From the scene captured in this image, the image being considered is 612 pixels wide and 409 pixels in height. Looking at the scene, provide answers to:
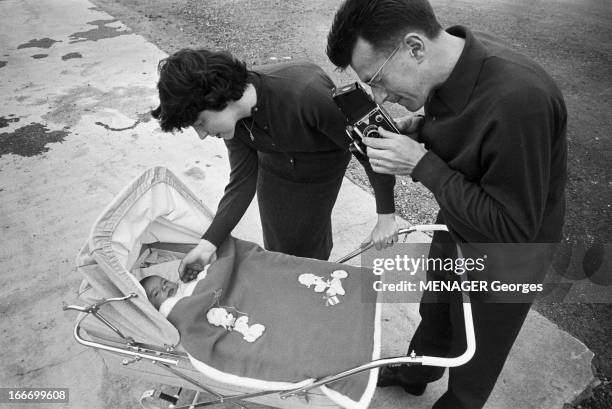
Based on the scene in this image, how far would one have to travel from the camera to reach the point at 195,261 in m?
1.87

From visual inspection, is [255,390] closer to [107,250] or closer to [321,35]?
[107,250]

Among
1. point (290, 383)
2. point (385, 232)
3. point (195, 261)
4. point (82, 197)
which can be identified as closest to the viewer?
point (290, 383)

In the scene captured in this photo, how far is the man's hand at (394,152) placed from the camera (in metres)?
1.24

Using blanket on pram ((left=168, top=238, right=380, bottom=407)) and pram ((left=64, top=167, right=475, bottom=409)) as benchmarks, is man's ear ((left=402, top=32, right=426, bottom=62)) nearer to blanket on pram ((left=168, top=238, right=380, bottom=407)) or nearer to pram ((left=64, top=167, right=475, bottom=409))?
pram ((left=64, top=167, right=475, bottom=409))

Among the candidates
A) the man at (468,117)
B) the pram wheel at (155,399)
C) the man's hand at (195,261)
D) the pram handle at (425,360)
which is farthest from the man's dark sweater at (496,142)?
the pram wheel at (155,399)

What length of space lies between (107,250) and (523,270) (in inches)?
55.0

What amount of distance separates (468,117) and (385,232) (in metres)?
0.71

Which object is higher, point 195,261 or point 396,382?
point 195,261

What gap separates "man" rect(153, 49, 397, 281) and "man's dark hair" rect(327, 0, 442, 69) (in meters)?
0.49

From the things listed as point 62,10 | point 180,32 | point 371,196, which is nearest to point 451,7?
point 180,32

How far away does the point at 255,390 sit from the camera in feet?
5.10

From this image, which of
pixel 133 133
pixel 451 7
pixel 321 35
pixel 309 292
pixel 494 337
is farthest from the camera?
pixel 451 7

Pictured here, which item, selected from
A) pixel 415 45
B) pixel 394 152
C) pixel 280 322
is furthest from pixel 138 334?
pixel 415 45

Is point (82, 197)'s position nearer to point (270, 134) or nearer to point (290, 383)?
point (270, 134)
